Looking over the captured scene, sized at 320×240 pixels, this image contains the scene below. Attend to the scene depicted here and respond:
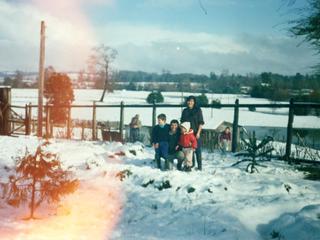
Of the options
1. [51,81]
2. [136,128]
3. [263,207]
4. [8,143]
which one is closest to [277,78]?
[51,81]

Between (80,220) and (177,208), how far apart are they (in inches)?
61.9

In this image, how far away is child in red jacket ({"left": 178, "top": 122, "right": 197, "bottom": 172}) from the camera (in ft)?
28.4

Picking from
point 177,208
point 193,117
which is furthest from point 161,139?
point 177,208

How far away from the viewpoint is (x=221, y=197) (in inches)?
→ 267

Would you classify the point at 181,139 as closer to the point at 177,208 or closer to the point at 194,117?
the point at 194,117

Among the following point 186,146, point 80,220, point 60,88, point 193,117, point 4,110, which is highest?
point 193,117

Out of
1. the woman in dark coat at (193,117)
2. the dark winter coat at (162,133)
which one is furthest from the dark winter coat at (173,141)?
the woman in dark coat at (193,117)

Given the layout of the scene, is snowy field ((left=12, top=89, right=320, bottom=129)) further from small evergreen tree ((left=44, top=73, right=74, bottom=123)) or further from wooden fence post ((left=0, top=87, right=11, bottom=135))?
wooden fence post ((left=0, top=87, right=11, bottom=135))

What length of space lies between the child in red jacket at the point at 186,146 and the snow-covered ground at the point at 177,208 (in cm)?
40

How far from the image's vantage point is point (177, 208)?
641 cm

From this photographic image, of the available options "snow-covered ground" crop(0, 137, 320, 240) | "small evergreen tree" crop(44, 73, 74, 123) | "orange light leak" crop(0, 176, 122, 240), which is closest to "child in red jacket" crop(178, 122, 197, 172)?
"snow-covered ground" crop(0, 137, 320, 240)

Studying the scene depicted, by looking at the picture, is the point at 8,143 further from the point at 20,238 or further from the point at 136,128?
the point at 20,238

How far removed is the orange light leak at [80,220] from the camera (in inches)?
213

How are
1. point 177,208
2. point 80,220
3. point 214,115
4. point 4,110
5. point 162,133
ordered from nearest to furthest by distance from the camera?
1. point 80,220
2. point 177,208
3. point 162,133
4. point 4,110
5. point 214,115
